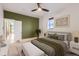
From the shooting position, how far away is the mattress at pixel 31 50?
1244 mm

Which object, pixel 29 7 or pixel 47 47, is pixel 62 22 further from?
pixel 29 7

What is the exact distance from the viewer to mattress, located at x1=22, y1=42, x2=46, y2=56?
124cm

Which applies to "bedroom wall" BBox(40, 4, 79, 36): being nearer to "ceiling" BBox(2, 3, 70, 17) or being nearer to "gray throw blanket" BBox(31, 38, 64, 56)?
"ceiling" BBox(2, 3, 70, 17)

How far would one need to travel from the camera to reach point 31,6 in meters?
1.30

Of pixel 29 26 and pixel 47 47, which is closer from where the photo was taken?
pixel 47 47

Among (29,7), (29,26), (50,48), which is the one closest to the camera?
(50,48)

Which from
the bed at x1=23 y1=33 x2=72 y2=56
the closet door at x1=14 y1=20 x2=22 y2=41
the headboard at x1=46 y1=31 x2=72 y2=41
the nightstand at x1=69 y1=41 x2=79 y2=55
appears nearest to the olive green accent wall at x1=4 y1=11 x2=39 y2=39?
the closet door at x1=14 y1=20 x2=22 y2=41

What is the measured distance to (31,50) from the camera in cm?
127

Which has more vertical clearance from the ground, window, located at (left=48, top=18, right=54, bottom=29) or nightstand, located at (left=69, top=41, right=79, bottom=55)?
window, located at (left=48, top=18, right=54, bottom=29)

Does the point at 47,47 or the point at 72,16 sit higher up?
the point at 72,16

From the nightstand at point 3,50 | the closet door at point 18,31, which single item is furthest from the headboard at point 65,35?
the nightstand at point 3,50

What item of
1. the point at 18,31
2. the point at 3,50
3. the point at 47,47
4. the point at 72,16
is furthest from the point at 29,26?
the point at 72,16

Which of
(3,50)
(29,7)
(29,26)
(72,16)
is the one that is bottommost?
(3,50)

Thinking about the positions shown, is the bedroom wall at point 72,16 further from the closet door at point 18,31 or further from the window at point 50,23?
the closet door at point 18,31
